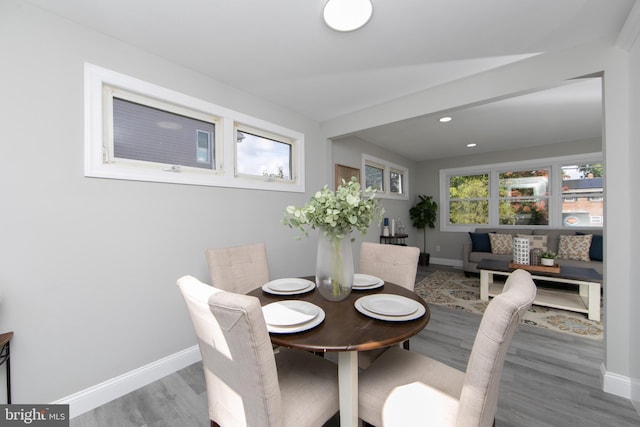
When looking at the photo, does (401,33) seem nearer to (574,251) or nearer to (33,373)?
(33,373)

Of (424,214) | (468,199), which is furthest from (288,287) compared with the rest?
(468,199)

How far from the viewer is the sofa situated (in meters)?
3.70

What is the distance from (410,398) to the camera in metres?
0.98

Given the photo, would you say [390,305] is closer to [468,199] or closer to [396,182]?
[396,182]

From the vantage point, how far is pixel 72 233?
1.51 meters

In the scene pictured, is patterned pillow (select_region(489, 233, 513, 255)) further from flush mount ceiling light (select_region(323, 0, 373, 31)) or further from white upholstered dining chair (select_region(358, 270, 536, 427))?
flush mount ceiling light (select_region(323, 0, 373, 31))

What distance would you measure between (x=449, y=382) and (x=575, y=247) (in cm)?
439

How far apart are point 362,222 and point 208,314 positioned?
83cm

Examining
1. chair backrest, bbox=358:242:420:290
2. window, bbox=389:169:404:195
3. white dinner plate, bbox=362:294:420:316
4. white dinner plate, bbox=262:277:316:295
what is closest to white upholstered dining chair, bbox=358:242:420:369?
chair backrest, bbox=358:242:420:290

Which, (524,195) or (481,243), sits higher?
(524,195)

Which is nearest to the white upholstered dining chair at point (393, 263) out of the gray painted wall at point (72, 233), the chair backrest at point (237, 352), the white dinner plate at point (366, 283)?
the white dinner plate at point (366, 283)

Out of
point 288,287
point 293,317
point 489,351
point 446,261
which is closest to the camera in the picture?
point 489,351

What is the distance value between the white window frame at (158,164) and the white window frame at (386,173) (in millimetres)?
1686

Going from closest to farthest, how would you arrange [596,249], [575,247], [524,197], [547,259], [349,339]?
1. [349,339]
2. [547,259]
3. [596,249]
4. [575,247]
5. [524,197]
